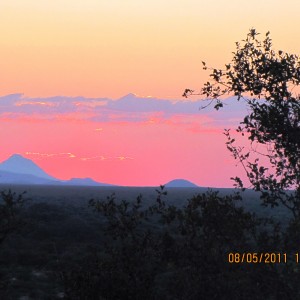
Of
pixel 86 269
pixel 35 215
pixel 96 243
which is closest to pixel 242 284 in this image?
pixel 86 269

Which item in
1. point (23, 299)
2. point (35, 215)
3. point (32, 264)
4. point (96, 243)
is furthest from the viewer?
point (35, 215)

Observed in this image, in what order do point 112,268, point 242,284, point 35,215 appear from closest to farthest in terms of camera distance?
point 112,268
point 242,284
point 35,215

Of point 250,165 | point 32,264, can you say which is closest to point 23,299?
point 32,264

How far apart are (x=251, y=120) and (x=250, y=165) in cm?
104

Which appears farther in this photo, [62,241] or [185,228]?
[62,241]

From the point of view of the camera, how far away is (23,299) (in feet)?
76.9

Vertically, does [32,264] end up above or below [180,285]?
below

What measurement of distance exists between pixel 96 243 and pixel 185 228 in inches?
1233

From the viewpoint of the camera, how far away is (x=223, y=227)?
1056 cm

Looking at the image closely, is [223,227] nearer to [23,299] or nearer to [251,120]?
[251,120]

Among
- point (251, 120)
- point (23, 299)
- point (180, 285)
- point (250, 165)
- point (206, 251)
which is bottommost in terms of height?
point (23, 299)

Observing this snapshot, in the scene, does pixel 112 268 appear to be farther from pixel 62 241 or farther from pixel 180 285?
pixel 62 241

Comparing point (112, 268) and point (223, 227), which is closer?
point (112, 268)

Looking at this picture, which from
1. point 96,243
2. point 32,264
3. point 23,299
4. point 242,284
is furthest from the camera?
point 96,243
